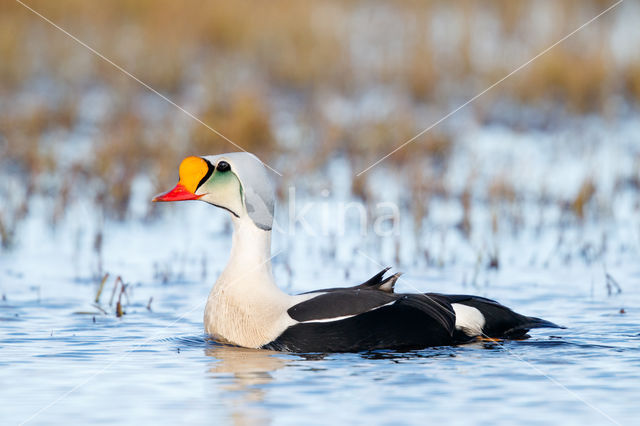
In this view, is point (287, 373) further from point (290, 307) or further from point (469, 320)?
point (469, 320)

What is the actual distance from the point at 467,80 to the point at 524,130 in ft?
7.88

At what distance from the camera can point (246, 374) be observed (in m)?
6.03

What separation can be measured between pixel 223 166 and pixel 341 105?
911 centimetres

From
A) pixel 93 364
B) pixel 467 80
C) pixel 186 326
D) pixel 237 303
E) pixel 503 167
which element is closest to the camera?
pixel 93 364

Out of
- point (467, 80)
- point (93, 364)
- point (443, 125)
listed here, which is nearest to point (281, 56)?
point (467, 80)

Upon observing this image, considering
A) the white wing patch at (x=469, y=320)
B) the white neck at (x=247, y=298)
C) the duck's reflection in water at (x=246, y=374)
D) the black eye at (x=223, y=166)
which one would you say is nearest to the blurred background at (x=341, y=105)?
the white wing patch at (x=469, y=320)

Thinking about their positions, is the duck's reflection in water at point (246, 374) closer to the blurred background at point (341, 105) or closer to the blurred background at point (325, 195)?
the blurred background at point (325, 195)

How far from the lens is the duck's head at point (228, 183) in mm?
6691

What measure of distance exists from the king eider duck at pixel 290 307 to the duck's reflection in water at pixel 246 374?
0.35 ft

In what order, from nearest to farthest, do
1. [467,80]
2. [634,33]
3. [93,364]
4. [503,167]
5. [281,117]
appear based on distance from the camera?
[93,364] → [503,167] → [281,117] → [467,80] → [634,33]

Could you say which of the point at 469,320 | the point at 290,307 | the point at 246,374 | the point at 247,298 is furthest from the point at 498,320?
the point at 246,374

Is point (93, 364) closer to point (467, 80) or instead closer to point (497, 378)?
point (497, 378)

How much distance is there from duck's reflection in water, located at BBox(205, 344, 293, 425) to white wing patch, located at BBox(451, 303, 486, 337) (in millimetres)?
1041

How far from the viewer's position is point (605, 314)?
7.39 m
